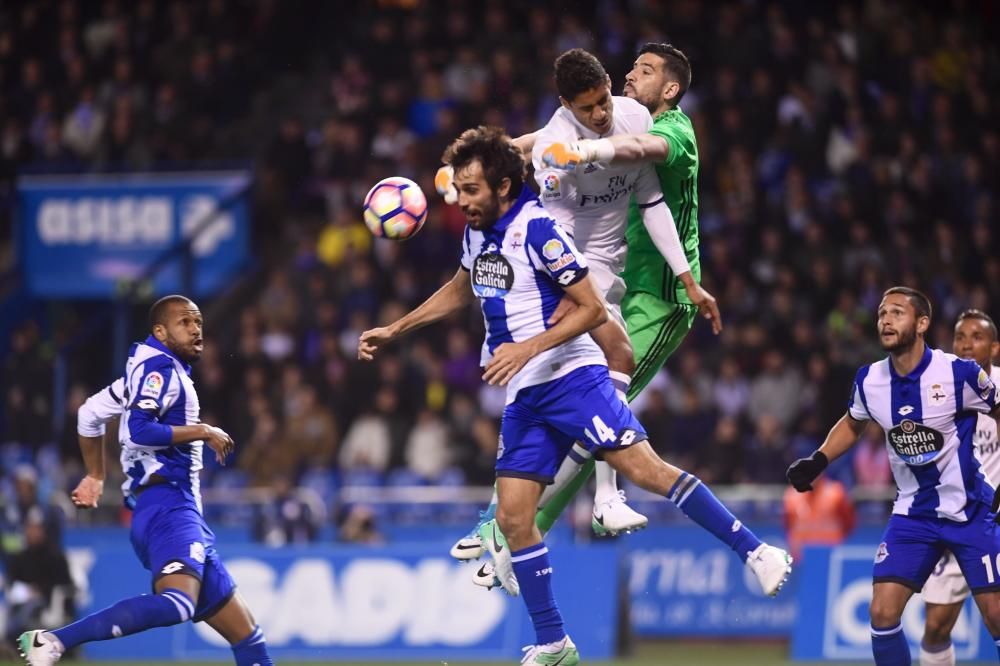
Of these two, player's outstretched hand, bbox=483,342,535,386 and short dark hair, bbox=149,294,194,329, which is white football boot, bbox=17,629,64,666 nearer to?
short dark hair, bbox=149,294,194,329

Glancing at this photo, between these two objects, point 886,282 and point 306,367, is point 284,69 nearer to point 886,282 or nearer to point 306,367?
point 306,367

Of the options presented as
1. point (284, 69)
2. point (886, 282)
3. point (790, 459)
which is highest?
point (284, 69)

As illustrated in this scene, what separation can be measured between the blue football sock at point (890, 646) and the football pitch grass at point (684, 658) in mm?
4718

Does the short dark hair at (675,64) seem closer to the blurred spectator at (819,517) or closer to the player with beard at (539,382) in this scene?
the player with beard at (539,382)

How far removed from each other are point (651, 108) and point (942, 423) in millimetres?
2500

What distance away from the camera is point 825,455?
9.70 metres

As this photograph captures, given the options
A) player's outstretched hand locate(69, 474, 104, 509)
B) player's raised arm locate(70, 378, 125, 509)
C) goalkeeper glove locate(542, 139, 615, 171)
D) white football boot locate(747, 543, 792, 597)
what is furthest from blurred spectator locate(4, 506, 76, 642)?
white football boot locate(747, 543, 792, 597)

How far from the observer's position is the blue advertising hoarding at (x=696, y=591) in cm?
1686

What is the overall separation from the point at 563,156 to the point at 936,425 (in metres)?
2.79

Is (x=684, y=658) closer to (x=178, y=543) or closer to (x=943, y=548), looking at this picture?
(x=943, y=548)

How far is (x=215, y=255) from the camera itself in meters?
20.8

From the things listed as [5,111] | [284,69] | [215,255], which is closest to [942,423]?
[215,255]

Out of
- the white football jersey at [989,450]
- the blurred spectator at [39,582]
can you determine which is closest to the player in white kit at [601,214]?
the white football jersey at [989,450]

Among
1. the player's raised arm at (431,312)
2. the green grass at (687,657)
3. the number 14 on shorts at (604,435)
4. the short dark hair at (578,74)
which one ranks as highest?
the short dark hair at (578,74)
